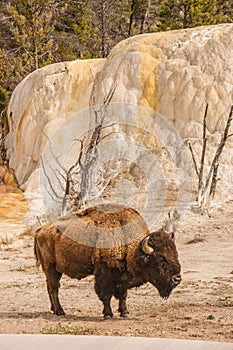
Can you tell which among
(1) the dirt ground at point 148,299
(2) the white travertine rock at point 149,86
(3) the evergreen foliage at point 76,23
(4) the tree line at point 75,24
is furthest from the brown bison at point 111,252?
(3) the evergreen foliage at point 76,23

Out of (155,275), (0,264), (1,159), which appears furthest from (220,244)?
(1,159)

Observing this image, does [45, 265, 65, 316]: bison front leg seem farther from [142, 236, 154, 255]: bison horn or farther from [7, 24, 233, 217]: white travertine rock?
[7, 24, 233, 217]: white travertine rock

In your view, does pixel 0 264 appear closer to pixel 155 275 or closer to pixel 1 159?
pixel 155 275

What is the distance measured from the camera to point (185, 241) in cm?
1666

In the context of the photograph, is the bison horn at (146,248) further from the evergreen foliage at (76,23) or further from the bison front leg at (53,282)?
the evergreen foliage at (76,23)

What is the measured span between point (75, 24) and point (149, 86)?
600 inches

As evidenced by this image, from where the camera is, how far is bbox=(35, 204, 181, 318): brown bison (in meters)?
8.36

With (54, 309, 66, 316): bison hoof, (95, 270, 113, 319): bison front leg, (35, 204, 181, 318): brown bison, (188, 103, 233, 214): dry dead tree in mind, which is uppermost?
(35, 204, 181, 318): brown bison

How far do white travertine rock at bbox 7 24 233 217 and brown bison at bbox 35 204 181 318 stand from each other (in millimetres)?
11548

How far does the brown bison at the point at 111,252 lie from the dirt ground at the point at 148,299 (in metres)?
0.40

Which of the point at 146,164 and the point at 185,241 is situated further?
the point at 146,164

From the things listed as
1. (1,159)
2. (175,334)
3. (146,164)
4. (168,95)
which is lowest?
(1,159)

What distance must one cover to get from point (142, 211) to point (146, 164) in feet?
9.37

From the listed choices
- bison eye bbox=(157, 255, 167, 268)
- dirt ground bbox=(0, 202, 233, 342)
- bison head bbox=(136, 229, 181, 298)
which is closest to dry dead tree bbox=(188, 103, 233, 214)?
dirt ground bbox=(0, 202, 233, 342)
